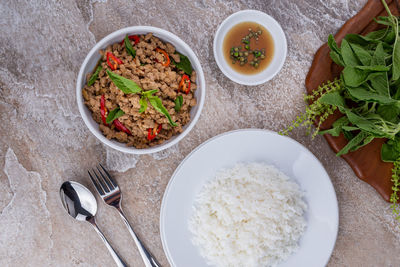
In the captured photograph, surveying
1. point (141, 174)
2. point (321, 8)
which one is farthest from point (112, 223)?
point (321, 8)

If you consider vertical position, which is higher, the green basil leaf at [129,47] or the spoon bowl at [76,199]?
the green basil leaf at [129,47]

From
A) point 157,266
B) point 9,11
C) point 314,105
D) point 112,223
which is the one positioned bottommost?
point 157,266

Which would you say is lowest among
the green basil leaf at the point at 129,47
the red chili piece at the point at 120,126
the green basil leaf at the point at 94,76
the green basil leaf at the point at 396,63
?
the red chili piece at the point at 120,126

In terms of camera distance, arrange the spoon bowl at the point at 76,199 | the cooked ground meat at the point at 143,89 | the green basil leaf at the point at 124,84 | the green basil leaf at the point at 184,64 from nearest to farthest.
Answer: the green basil leaf at the point at 124,84 → the cooked ground meat at the point at 143,89 → the green basil leaf at the point at 184,64 → the spoon bowl at the point at 76,199

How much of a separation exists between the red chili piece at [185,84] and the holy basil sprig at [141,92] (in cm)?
17

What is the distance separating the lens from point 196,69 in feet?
4.76

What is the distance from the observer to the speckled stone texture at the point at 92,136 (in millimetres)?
1599

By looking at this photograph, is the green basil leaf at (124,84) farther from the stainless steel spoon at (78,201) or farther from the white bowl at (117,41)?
the stainless steel spoon at (78,201)

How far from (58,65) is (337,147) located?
1382 millimetres

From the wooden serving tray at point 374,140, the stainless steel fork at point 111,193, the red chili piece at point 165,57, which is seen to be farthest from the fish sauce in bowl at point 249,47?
the stainless steel fork at point 111,193

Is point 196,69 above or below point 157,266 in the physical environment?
above

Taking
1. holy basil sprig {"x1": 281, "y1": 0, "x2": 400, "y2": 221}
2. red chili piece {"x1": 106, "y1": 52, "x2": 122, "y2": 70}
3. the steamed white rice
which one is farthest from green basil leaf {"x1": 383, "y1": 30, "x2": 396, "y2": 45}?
red chili piece {"x1": 106, "y1": 52, "x2": 122, "y2": 70}

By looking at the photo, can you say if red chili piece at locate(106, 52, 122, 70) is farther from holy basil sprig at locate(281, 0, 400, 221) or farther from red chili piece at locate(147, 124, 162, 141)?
holy basil sprig at locate(281, 0, 400, 221)

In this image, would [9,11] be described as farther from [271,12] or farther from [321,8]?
[321,8]
